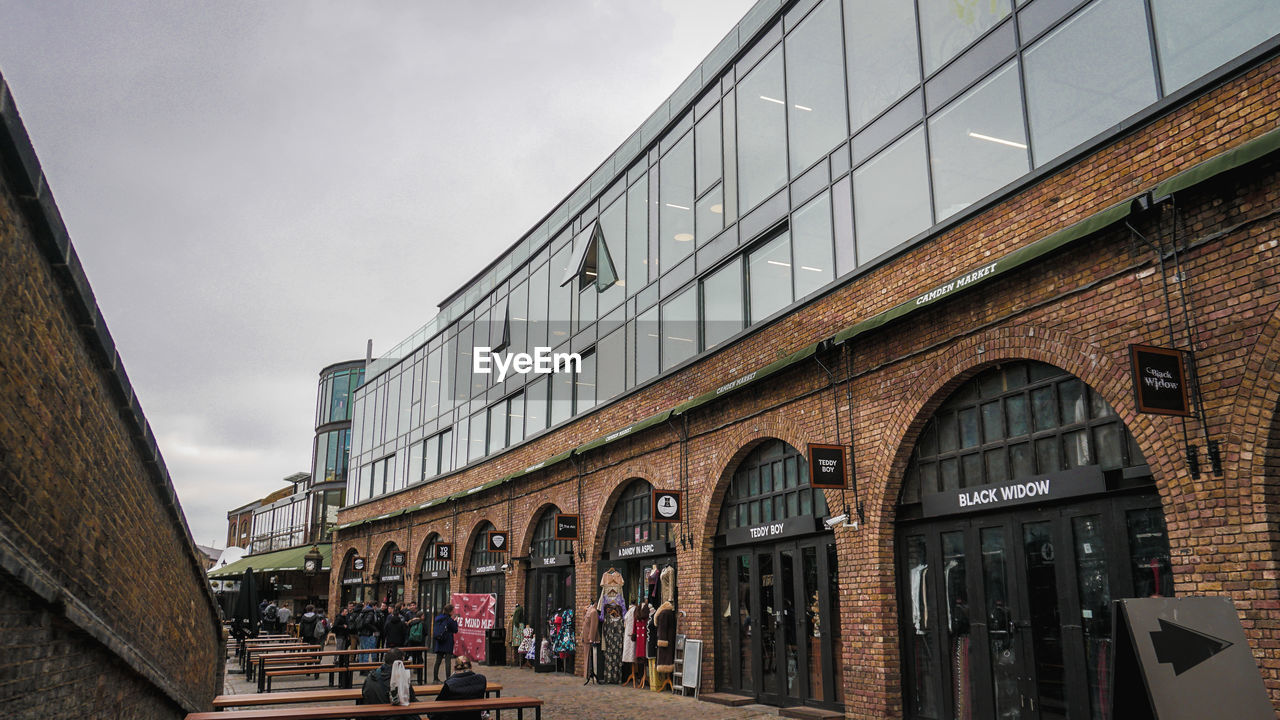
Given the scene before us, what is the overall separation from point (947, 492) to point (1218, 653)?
5.77 meters

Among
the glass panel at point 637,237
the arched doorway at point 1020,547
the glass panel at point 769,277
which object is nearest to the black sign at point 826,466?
the arched doorway at point 1020,547

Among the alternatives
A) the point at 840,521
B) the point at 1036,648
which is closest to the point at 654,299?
the point at 840,521

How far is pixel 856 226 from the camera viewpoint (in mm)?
12977

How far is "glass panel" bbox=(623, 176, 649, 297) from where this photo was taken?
19812 mm

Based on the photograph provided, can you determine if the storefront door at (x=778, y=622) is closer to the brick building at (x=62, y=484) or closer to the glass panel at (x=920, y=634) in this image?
the glass panel at (x=920, y=634)

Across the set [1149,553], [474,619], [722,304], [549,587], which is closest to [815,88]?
[722,304]

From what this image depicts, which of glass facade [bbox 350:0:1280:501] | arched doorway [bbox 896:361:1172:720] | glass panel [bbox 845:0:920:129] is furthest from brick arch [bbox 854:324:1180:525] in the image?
glass panel [bbox 845:0:920:129]

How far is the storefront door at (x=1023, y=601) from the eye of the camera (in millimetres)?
8711

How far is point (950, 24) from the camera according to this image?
11688mm

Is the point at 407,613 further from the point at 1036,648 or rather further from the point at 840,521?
the point at 1036,648

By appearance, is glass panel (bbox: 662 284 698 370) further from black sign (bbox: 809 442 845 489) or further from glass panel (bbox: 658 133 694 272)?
black sign (bbox: 809 442 845 489)

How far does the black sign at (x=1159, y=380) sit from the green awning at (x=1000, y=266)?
148 cm

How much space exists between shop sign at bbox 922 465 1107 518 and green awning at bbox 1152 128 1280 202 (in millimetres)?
2755

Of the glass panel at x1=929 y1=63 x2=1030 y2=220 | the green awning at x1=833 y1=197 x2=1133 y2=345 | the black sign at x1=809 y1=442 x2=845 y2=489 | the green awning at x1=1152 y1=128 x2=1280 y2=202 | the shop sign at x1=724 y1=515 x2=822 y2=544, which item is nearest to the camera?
the green awning at x1=1152 y1=128 x2=1280 y2=202
